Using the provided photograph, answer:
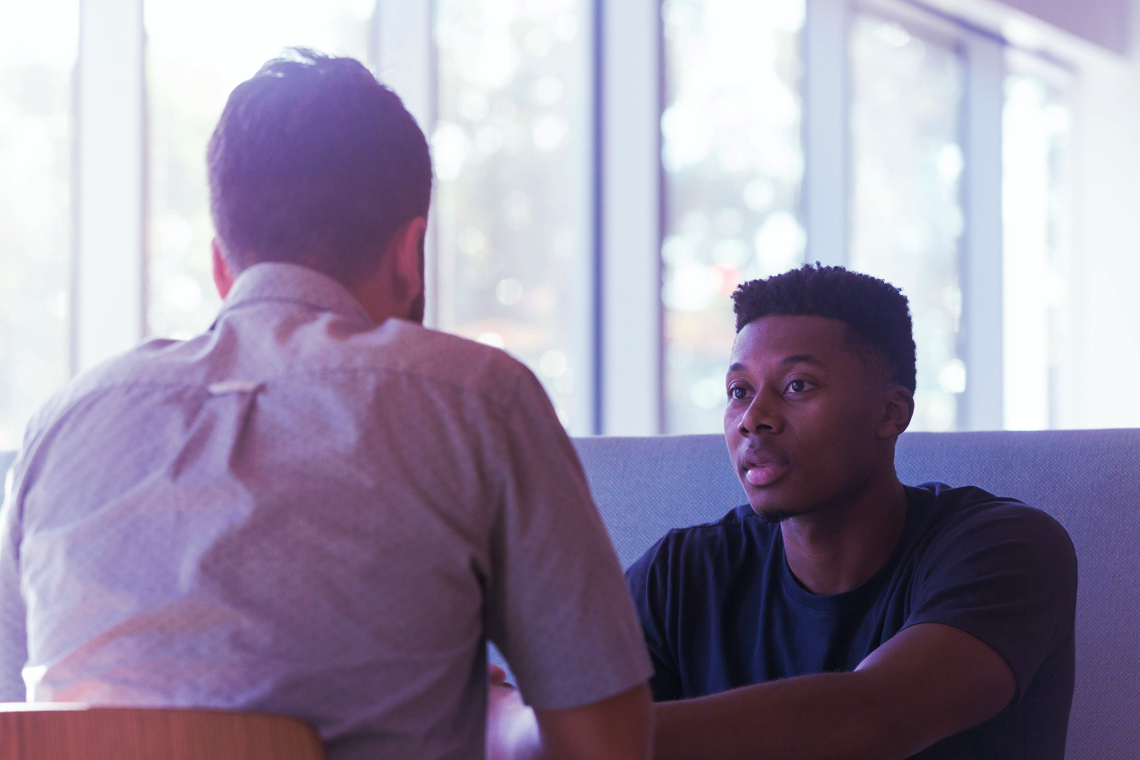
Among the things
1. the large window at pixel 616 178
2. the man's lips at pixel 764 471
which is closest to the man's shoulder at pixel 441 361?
the man's lips at pixel 764 471

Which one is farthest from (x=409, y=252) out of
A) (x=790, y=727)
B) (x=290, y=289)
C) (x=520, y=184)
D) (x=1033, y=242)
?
(x=1033, y=242)

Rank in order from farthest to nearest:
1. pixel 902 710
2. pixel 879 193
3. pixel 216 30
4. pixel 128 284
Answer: pixel 879 193 → pixel 216 30 → pixel 128 284 → pixel 902 710

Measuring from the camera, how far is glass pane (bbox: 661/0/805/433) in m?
3.84

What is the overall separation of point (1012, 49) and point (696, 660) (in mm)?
4769

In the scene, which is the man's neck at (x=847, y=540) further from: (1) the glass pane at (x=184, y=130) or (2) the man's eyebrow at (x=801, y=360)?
(1) the glass pane at (x=184, y=130)

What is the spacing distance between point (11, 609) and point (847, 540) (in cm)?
99

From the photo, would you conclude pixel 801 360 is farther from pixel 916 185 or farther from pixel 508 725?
pixel 916 185

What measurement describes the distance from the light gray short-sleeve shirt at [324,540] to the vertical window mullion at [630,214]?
2.92 m

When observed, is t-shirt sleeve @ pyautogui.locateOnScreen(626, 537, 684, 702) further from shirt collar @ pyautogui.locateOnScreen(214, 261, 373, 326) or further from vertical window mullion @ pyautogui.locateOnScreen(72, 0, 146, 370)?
vertical window mullion @ pyautogui.locateOnScreen(72, 0, 146, 370)

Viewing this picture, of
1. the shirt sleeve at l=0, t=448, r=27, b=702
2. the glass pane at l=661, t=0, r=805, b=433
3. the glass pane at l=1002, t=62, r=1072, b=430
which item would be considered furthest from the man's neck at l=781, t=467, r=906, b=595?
the glass pane at l=1002, t=62, r=1072, b=430

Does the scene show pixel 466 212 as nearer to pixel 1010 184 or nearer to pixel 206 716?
pixel 206 716

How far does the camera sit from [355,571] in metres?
0.68

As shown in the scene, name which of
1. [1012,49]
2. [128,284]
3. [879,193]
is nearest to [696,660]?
[128,284]

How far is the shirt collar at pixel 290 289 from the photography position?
0.79 m
